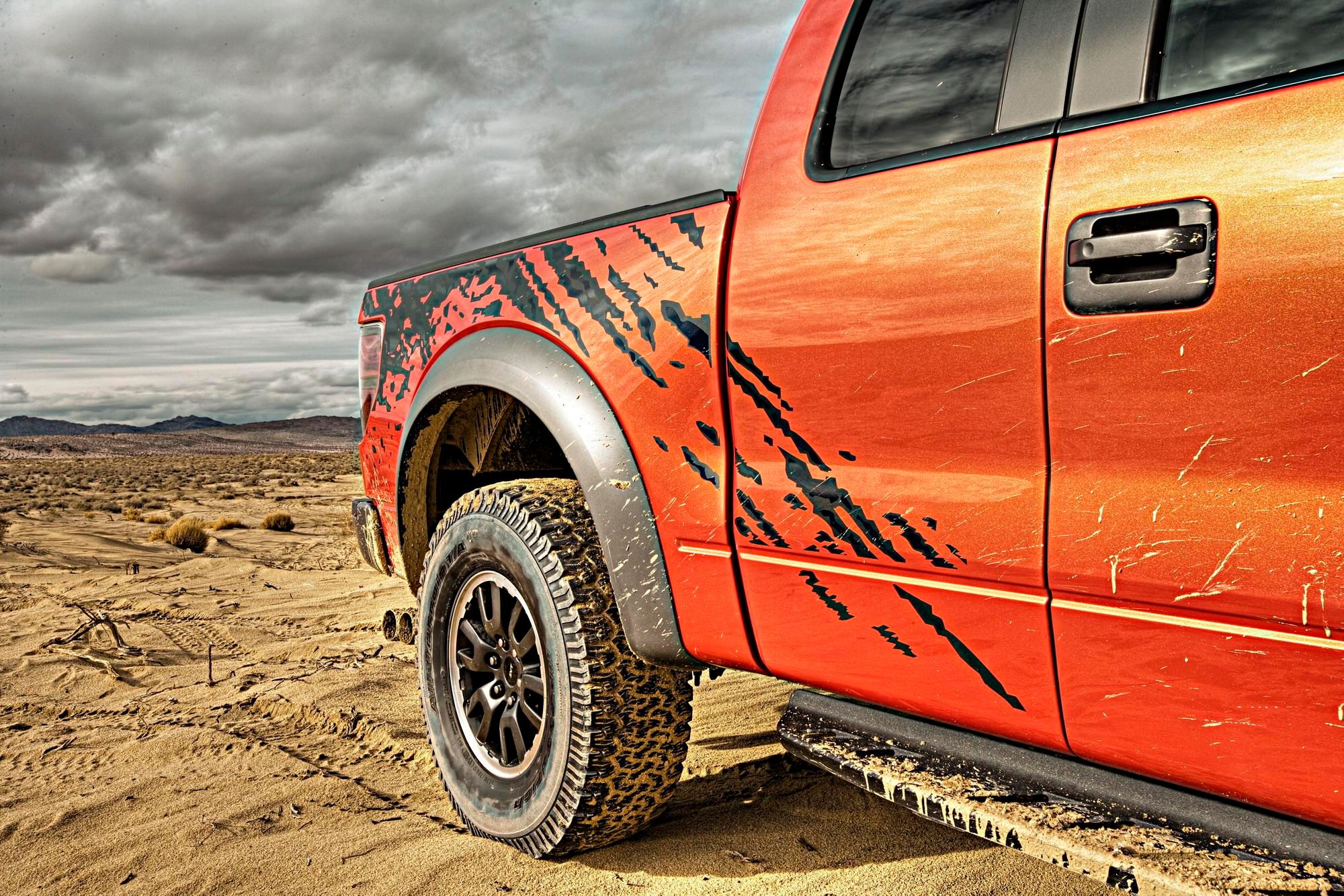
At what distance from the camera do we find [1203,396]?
136 centimetres

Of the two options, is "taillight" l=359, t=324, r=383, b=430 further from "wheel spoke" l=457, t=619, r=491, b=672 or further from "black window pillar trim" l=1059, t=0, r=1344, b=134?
"black window pillar trim" l=1059, t=0, r=1344, b=134

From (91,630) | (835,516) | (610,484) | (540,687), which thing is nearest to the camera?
(835,516)

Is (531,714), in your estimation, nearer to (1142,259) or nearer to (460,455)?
(460,455)

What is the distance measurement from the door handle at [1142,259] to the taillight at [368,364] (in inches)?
102

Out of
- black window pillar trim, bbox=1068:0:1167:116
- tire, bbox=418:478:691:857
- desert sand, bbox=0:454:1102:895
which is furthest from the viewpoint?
desert sand, bbox=0:454:1102:895

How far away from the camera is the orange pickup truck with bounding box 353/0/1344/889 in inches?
52.4

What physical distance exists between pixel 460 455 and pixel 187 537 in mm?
10711

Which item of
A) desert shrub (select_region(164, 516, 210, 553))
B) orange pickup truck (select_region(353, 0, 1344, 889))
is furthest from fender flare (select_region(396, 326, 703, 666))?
desert shrub (select_region(164, 516, 210, 553))

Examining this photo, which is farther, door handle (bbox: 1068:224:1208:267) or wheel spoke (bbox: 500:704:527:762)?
wheel spoke (bbox: 500:704:527:762)

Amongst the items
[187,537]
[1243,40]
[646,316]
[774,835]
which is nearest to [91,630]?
[774,835]

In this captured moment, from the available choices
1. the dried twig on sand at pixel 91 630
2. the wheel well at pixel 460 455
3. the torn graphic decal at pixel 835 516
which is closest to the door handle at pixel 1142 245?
the torn graphic decal at pixel 835 516

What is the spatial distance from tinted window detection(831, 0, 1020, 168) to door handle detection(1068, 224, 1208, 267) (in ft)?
1.20

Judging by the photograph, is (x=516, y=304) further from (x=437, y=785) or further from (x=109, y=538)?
(x=109, y=538)

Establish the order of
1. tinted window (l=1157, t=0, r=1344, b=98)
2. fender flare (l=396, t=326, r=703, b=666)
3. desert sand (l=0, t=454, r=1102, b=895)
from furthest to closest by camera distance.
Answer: desert sand (l=0, t=454, r=1102, b=895) → fender flare (l=396, t=326, r=703, b=666) → tinted window (l=1157, t=0, r=1344, b=98)
